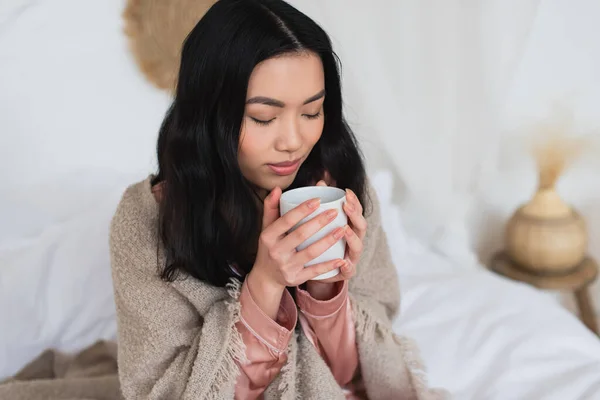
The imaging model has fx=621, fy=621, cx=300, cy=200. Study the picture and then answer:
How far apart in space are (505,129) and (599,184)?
12.5 inches

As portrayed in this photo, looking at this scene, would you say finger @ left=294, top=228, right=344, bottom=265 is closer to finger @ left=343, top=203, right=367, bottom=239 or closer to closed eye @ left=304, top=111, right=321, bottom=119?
finger @ left=343, top=203, right=367, bottom=239

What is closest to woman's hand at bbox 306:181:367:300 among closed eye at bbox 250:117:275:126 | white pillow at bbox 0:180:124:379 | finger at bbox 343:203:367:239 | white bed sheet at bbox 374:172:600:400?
finger at bbox 343:203:367:239

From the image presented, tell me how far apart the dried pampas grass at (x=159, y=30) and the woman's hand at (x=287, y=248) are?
2.58 ft

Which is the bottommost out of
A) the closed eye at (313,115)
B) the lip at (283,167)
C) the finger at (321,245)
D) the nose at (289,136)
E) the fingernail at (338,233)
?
the finger at (321,245)

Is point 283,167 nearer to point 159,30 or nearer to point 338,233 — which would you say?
point 338,233

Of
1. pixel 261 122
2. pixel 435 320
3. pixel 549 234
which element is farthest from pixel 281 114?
pixel 549 234

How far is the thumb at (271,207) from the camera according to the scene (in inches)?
31.2

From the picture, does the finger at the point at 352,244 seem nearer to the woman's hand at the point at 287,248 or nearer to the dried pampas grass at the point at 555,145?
the woman's hand at the point at 287,248

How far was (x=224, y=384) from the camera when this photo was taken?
2.81 ft

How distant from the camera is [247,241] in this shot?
933 millimetres

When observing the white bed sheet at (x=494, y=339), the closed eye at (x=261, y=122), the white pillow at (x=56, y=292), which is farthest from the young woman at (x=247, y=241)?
the white pillow at (x=56, y=292)

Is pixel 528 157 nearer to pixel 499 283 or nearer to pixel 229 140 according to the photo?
pixel 499 283

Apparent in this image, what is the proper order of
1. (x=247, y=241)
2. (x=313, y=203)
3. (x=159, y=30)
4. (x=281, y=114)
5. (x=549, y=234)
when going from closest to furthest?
1. (x=313, y=203)
2. (x=281, y=114)
3. (x=247, y=241)
4. (x=159, y=30)
5. (x=549, y=234)

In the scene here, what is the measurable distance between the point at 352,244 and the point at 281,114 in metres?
0.19
